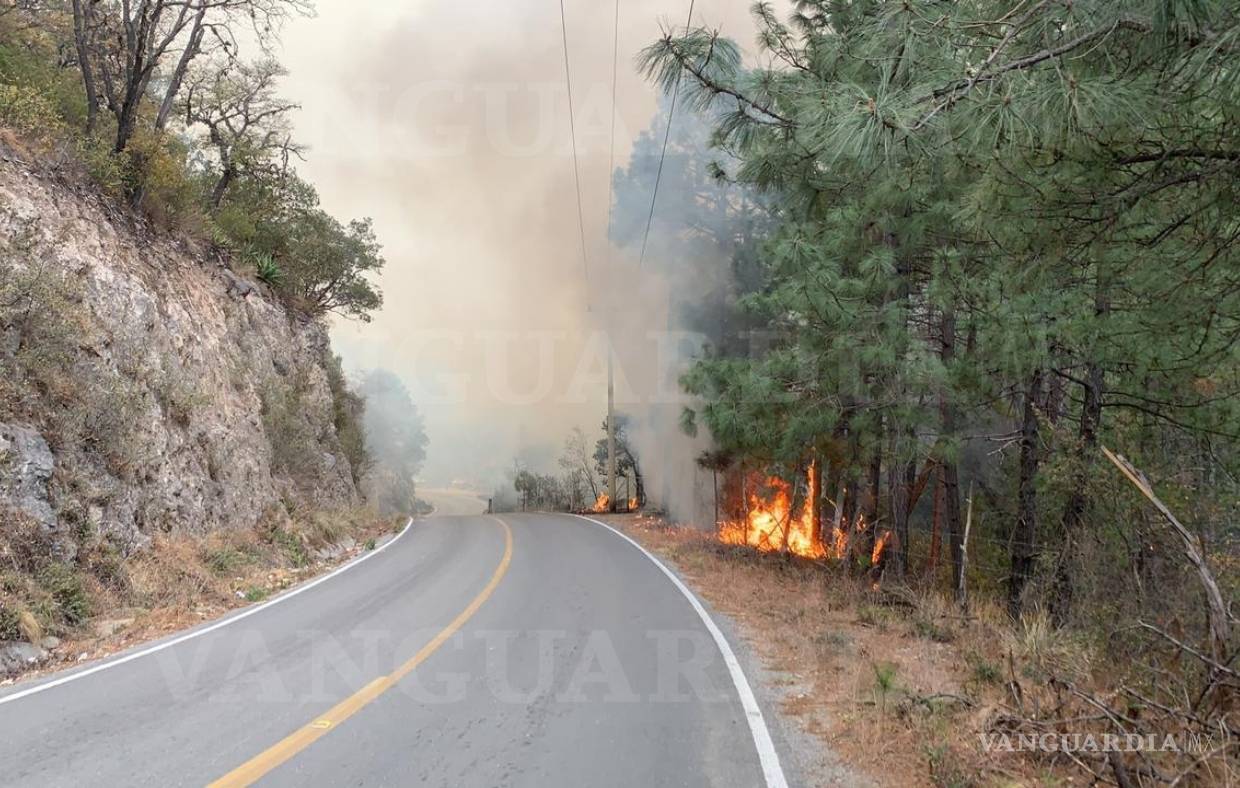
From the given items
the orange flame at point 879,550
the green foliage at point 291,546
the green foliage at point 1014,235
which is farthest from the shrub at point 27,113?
the orange flame at point 879,550

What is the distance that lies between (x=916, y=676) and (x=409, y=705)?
441 cm

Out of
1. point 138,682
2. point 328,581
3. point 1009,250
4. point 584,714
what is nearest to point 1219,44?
point 1009,250

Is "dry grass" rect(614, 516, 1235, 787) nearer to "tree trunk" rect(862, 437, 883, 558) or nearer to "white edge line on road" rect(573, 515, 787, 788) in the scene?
"white edge line on road" rect(573, 515, 787, 788)

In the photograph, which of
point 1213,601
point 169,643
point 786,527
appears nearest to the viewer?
point 1213,601

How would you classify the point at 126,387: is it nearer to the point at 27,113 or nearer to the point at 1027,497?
the point at 27,113

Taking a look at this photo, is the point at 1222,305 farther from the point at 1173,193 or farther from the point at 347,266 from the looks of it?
the point at 347,266

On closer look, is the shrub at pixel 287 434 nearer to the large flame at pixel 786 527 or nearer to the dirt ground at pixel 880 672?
the dirt ground at pixel 880 672

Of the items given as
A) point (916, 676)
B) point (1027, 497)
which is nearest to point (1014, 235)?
point (916, 676)

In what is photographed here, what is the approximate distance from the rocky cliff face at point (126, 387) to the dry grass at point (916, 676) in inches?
362

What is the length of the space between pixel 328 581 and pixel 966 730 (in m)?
9.85

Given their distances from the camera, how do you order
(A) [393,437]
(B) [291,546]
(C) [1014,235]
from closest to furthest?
(C) [1014,235] → (B) [291,546] → (A) [393,437]

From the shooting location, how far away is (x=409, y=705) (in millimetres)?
5105

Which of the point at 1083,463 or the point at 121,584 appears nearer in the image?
the point at 1083,463

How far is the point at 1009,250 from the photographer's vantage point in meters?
5.26
